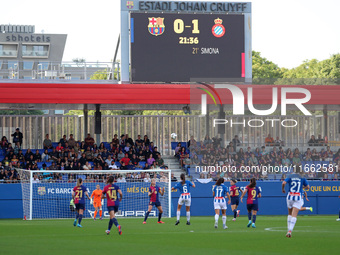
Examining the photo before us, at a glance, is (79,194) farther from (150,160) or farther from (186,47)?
(186,47)

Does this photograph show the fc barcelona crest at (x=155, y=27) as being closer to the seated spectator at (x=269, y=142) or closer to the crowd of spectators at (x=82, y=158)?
the crowd of spectators at (x=82, y=158)

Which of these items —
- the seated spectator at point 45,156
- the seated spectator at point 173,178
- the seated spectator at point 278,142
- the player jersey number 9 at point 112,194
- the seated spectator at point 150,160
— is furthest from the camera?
the seated spectator at point 150,160

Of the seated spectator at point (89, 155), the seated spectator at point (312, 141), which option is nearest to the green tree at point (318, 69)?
the seated spectator at point (312, 141)

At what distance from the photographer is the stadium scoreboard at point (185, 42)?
35.5 metres

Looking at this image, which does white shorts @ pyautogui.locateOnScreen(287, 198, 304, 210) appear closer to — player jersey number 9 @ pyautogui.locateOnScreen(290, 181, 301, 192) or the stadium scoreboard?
player jersey number 9 @ pyautogui.locateOnScreen(290, 181, 301, 192)

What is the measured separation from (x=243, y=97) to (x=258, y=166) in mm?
4032

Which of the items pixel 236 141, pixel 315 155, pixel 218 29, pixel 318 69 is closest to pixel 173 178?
pixel 236 141

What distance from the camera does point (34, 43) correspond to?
114188 millimetres

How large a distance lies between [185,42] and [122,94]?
16.4 feet

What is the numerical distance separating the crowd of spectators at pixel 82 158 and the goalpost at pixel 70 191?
99mm

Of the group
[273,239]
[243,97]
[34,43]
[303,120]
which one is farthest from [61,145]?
[34,43]

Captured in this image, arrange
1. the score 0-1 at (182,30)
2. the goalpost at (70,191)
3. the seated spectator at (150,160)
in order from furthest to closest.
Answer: the score 0-1 at (182,30) → the seated spectator at (150,160) → the goalpost at (70,191)

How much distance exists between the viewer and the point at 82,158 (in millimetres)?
32281

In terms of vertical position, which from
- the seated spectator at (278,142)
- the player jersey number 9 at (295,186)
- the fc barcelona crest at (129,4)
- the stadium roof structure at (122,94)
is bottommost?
the player jersey number 9 at (295,186)
